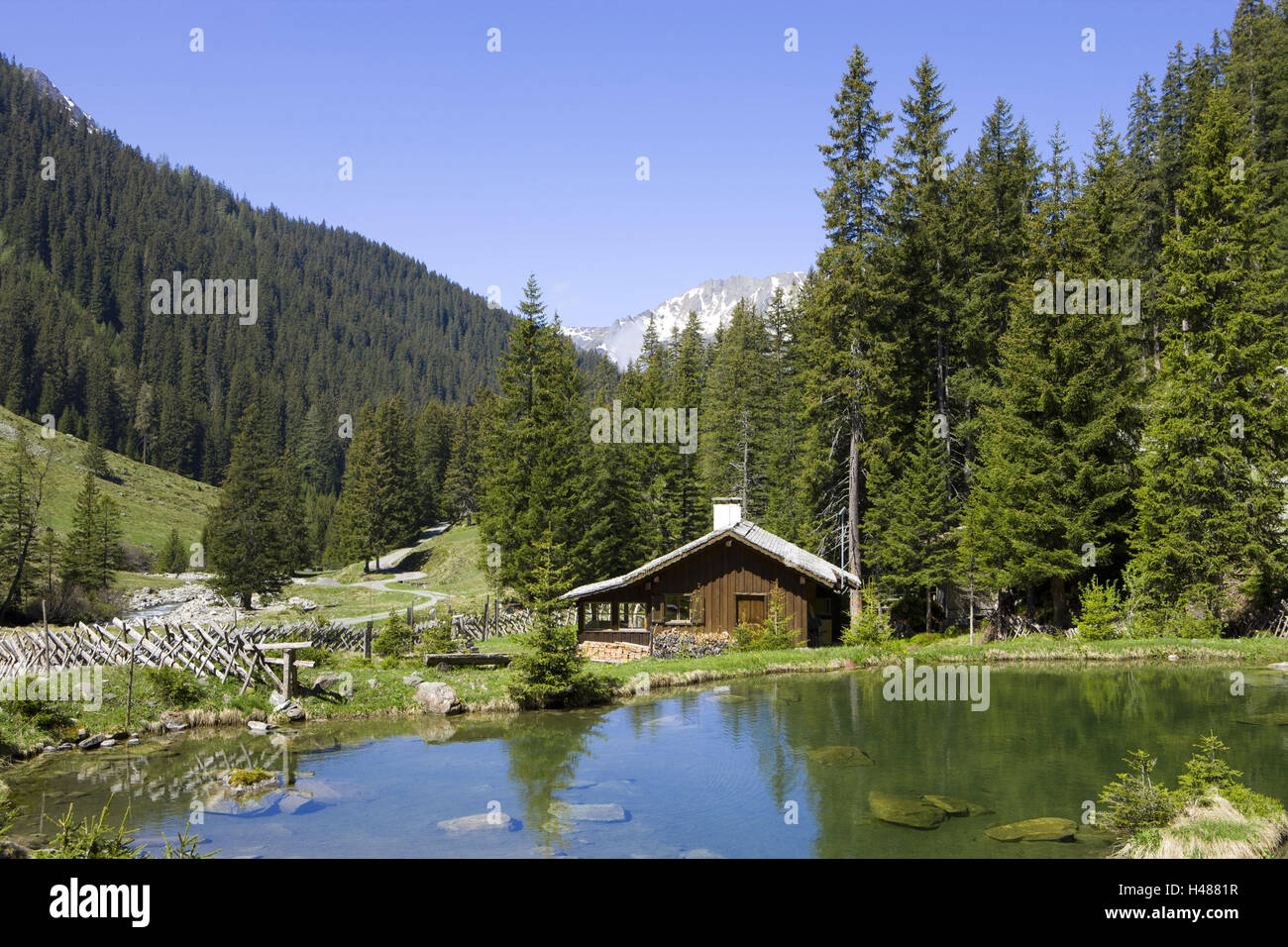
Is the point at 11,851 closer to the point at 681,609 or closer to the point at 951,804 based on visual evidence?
the point at 951,804

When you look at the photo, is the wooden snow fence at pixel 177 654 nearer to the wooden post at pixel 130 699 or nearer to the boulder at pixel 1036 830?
the wooden post at pixel 130 699

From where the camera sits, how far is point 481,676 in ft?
94.1

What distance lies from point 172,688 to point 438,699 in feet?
24.1

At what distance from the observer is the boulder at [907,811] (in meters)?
14.8

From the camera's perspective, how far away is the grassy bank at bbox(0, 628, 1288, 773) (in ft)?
73.9

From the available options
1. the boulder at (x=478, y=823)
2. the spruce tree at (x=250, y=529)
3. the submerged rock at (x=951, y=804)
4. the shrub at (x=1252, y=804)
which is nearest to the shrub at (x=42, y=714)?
the boulder at (x=478, y=823)

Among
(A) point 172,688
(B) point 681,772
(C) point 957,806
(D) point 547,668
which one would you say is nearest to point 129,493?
(A) point 172,688

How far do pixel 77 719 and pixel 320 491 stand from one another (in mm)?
133023

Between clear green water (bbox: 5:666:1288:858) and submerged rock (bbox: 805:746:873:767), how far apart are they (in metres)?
0.29

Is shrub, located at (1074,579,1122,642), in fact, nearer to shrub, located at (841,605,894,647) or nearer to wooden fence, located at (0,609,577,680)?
shrub, located at (841,605,894,647)

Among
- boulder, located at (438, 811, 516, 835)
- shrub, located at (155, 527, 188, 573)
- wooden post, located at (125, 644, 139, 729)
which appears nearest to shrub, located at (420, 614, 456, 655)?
wooden post, located at (125, 644, 139, 729)

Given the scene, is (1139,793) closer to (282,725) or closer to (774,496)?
(282,725)

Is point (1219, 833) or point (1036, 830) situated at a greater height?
point (1219, 833)
